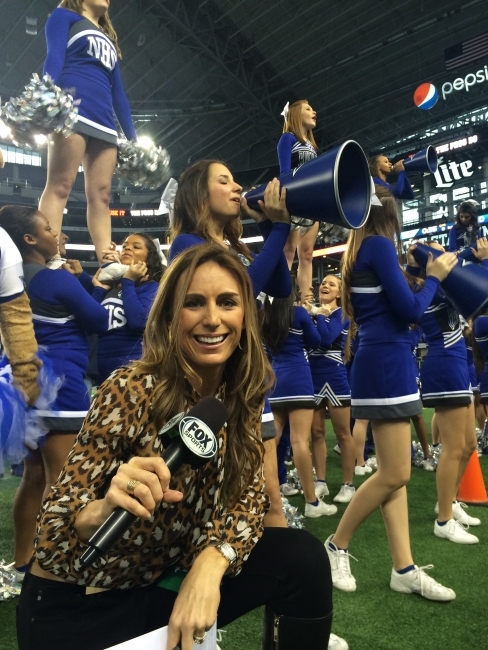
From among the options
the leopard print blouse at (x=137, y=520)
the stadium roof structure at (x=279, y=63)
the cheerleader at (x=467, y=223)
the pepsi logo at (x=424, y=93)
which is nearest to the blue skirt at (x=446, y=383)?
the cheerleader at (x=467, y=223)

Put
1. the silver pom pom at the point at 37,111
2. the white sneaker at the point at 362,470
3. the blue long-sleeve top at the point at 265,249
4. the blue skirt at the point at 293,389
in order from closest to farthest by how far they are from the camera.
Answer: the blue long-sleeve top at the point at 265,249 < the silver pom pom at the point at 37,111 < the blue skirt at the point at 293,389 < the white sneaker at the point at 362,470

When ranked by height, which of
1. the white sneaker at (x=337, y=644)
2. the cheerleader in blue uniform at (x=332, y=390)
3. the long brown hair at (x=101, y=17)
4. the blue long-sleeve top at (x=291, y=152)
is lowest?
the white sneaker at (x=337, y=644)

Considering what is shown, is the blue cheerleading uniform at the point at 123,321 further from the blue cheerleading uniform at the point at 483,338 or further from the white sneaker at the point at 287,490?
the blue cheerleading uniform at the point at 483,338

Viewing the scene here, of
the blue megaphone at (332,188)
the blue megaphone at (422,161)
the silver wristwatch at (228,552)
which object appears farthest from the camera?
the blue megaphone at (422,161)

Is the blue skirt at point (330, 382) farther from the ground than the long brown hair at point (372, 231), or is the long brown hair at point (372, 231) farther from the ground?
the long brown hair at point (372, 231)

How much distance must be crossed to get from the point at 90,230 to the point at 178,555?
65.9 inches

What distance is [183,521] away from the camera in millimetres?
1180

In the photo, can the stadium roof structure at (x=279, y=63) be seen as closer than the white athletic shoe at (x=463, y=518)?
No

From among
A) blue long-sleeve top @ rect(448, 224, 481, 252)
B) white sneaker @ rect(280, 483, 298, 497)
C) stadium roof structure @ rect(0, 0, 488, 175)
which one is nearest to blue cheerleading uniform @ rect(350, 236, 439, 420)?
white sneaker @ rect(280, 483, 298, 497)

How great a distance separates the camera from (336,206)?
1.50m

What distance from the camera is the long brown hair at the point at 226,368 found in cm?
117

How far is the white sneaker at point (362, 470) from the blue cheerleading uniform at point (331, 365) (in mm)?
945

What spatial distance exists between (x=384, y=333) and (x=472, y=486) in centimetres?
207

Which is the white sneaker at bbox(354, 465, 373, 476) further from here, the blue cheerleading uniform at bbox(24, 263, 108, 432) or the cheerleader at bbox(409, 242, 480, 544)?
the blue cheerleading uniform at bbox(24, 263, 108, 432)
